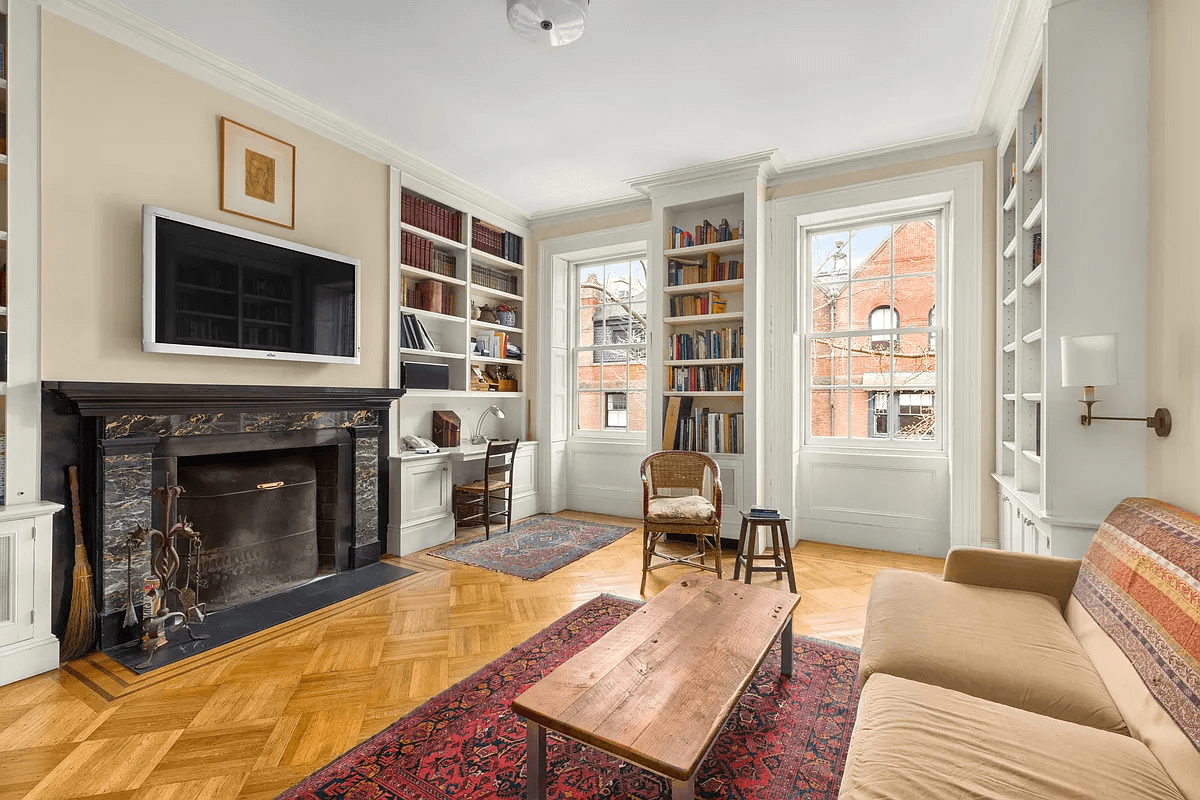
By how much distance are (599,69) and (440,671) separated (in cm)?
309

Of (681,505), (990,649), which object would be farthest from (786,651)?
(681,505)

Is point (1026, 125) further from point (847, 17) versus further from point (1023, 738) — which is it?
point (1023, 738)

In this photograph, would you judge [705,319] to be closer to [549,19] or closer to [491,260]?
[491,260]

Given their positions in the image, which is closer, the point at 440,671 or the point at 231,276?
the point at 440,671

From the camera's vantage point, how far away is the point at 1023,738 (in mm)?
1284

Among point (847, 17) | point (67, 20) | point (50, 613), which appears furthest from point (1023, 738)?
point (67, 20)

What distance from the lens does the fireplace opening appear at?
119 inches

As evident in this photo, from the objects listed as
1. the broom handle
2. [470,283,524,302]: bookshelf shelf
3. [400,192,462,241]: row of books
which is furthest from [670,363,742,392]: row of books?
the broom handle

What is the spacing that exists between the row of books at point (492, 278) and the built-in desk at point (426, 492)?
1.47 metres

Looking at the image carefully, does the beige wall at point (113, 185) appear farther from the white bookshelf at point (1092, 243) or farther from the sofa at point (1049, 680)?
the white bookshelf at point (1092, 243)

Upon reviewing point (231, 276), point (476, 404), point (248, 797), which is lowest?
point (248, 797)

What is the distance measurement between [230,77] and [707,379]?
Answer: 3.62m

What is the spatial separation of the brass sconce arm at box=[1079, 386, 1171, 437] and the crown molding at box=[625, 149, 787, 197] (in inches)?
104

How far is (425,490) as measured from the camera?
14.0ft
